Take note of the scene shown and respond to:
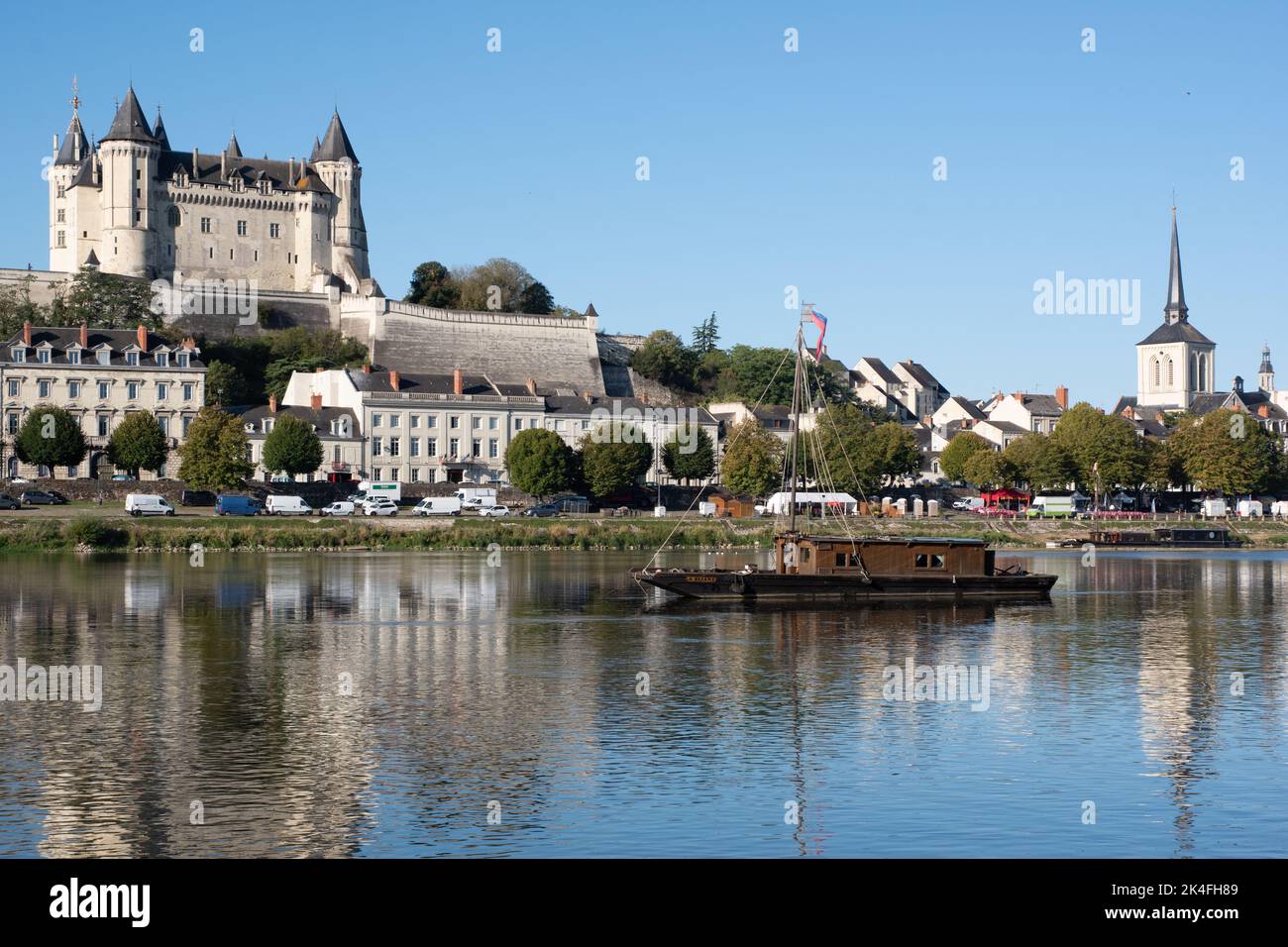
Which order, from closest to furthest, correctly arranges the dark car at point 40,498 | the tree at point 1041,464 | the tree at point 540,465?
the dark car at point 40,498
the tree at point 540,465
the tree at point 1041,464

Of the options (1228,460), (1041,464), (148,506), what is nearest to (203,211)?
(148,506)

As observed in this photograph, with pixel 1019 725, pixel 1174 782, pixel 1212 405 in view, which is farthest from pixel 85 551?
pixel 1212 405

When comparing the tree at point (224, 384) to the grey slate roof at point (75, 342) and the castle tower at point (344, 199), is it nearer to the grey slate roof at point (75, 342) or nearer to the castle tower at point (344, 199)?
the grey slate roof at point (75, 342)

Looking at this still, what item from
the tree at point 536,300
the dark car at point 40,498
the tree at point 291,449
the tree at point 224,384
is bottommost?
the dark car at point 40,498

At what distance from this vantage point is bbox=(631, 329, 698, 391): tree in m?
133

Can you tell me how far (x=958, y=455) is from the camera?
112250mm

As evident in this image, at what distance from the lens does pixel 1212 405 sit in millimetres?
145500

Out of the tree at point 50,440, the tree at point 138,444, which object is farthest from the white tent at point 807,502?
the tree at point 50,440

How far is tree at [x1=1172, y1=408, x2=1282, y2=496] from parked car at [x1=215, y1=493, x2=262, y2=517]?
200 feet

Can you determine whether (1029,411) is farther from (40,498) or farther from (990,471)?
(40,498)

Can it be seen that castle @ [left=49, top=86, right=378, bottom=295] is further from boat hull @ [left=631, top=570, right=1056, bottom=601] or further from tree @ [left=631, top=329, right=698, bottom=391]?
boat hull @ [left=631, top=570, right=1056, bottom=601]

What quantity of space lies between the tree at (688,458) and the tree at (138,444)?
1210 inches

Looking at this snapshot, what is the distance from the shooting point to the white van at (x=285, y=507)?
77938 millimetres

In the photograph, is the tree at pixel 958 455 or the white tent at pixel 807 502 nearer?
the white tent at pixel 807 502
